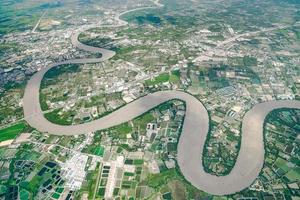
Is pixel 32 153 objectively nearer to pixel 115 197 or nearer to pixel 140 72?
pixel 115 197

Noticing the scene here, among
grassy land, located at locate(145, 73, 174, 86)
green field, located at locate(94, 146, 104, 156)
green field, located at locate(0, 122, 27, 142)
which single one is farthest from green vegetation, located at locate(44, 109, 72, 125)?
grassy land, located at locate(145, 73, 174, 86)

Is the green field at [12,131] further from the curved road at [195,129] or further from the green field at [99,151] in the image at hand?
the green field at [99,151]

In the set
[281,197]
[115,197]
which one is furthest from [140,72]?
[281,197]

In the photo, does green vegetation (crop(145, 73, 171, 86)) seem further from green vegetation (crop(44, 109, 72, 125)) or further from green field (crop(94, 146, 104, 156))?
green field (crop(94, 146, 104, 156))

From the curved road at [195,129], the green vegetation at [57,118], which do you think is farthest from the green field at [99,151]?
the green vegetation at [57,118]

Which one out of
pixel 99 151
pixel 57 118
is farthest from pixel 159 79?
pixel 99 151
